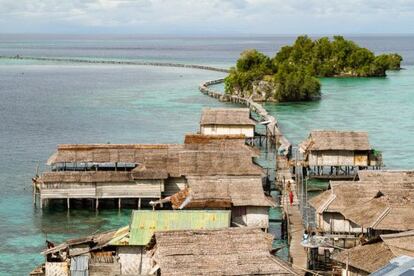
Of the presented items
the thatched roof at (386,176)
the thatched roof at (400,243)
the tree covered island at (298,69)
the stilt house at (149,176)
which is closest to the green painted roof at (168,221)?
the thatched roof at (400,243)

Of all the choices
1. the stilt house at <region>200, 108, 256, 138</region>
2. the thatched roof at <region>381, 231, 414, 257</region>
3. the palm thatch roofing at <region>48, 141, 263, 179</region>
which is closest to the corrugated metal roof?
the thatched roof at <region>381, 231, 414, 257</region>

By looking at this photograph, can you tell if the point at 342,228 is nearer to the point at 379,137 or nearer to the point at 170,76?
the point at 379,137

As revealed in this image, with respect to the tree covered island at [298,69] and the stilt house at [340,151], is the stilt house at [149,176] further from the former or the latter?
the tree covered island at [298,69]

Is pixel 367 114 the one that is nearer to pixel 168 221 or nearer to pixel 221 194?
pixel 221 194

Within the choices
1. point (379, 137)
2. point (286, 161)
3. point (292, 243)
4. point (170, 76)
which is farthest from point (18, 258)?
point (170, 76)

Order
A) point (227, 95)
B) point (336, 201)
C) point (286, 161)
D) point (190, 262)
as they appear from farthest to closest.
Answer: point (227, 95), point (286, 161), point (336, 201), point (190, 262)

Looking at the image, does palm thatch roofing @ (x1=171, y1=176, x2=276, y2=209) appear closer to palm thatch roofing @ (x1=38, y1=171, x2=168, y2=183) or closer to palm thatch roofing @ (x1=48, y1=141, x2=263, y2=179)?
palm thatch roofing @ (x1=48, y1=141, x2=263, y2=179)
